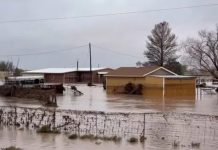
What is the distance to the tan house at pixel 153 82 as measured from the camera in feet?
205

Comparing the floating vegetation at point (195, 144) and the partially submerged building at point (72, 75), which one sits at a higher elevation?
the partially submerged building at point (72, 75)

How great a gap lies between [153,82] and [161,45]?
38.8 m

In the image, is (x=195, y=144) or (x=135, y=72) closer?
(x=195, y=144)

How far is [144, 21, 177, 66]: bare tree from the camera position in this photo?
10262 centimetres

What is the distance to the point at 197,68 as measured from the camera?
80125 millimetres

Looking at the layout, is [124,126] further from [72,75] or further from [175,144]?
[72,75]

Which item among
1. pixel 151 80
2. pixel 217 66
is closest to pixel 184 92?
pixel 151 80

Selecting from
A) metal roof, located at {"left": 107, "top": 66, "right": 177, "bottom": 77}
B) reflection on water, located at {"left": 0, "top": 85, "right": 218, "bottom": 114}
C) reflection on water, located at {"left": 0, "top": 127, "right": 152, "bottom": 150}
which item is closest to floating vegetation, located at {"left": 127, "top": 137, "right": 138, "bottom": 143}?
reflection on water, located at {"left": 0, "top": 127, "right": 152, "bottom": 150}

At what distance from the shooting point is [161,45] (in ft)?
336

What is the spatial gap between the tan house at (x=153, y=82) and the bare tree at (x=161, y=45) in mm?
31800

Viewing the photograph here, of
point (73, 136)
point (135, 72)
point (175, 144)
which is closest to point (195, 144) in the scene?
point (175, 144)

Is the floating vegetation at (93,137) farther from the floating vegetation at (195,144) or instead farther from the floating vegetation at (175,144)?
the floating vegetation at (195,144)

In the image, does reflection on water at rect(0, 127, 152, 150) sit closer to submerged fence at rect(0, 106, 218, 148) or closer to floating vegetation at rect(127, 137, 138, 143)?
floating vegetation at rect(127, 137, 138, 143)

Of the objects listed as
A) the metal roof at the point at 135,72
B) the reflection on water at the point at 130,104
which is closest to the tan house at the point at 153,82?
the metal roof at the point at 135,72
